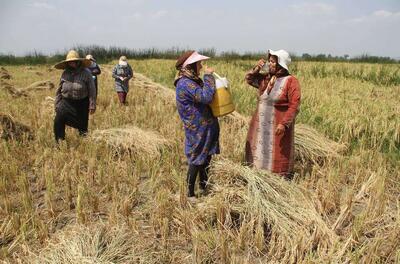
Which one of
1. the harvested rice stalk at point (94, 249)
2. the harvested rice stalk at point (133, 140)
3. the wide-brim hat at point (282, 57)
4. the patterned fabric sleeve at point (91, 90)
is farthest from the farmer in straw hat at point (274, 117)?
the patterned fabric sleeve at point (91, 90)

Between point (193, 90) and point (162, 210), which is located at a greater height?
point (193, 90)

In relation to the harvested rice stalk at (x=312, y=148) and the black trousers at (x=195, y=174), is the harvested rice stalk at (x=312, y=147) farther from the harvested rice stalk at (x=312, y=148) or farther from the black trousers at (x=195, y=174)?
the black trousers at (x=195, y=174)

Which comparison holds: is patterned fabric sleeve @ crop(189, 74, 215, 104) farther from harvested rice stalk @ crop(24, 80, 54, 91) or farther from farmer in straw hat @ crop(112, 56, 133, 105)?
harvested rice stalk @ crop(24, 80, 54, 91)

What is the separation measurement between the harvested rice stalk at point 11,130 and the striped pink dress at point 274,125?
3199 mm

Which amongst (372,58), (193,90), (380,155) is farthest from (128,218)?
(372,58)

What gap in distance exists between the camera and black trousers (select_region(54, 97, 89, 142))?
5.28m

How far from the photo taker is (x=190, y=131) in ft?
12.2

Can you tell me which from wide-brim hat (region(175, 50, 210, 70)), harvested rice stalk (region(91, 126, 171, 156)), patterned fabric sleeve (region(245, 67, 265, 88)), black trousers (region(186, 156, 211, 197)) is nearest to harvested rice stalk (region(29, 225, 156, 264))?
black trousers (region(186, 156, 211, 197))

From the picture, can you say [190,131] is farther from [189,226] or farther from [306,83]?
[306,83]

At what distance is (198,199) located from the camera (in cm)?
382

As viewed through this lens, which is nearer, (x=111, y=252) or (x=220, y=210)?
(x=111, y=252)

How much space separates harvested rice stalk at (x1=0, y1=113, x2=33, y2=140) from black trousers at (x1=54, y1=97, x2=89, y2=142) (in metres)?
0.51

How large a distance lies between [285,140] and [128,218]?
1.72 m

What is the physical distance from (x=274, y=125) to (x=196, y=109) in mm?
850
